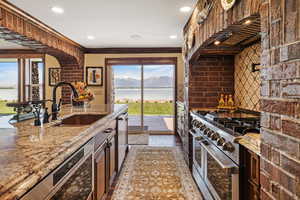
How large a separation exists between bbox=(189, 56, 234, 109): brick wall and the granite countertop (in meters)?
2.03

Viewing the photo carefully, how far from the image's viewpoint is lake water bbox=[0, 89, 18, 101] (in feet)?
21.3

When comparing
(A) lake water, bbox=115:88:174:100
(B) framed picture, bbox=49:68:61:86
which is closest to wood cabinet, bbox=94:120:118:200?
(A) lake water, bbox=115:88:174:100

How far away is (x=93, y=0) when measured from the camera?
106 inches

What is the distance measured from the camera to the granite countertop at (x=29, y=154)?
65 cm

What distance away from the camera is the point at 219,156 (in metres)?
1.68

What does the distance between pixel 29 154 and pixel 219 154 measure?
4.64ft

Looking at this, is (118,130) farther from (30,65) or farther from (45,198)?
(30,65)

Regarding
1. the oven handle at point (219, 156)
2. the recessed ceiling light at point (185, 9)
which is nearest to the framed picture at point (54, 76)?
the recessed ceiling light at point (185, 9)

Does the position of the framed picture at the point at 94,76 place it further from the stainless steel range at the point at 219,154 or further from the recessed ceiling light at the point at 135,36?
the stainless steel range at the point at 219,154

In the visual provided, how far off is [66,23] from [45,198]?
11.6 feet

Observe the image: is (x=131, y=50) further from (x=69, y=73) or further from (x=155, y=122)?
(x=155, y=122)

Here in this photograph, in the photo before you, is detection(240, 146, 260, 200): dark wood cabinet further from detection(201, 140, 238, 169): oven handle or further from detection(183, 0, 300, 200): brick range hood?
detection(183, 0, 300, 200): brick range hood

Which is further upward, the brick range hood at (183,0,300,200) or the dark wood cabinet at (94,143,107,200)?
the brick range hood at (183,0,300,200)

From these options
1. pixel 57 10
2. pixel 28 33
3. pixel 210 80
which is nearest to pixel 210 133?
pixel 210 80
